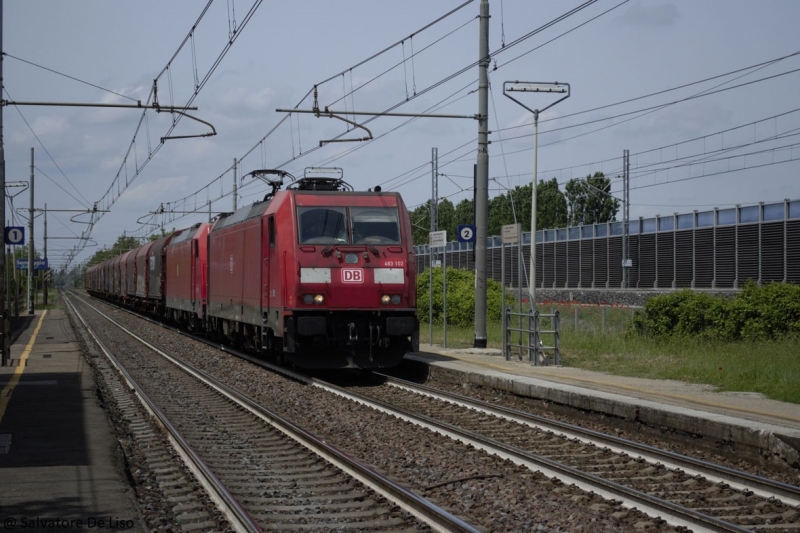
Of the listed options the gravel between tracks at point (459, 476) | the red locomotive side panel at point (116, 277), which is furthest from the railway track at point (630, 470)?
the red locomotive side panel at point (116, 277)

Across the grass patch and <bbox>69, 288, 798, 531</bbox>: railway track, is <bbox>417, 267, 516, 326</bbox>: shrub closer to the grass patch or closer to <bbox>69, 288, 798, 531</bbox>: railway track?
the grass patch

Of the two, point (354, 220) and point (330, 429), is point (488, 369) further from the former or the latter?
point (330, 429)

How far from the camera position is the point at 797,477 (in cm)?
888

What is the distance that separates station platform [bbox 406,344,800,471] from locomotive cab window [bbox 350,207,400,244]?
2611mm

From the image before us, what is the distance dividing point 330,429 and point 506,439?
7.41 feet

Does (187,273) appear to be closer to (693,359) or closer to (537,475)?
(693,359)

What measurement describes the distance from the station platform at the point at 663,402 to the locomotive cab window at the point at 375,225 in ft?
8.57

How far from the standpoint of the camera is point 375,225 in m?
17.1

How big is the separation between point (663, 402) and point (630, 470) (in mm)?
3269

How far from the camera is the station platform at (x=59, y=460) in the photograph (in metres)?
6.77

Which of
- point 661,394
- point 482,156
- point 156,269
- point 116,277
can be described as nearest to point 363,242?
point 482,156

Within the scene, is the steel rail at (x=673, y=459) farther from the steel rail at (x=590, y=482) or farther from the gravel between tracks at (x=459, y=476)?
the gravel between tracks at (x=459, y=476)

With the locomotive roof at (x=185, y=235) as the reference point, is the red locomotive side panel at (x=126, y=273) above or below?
below

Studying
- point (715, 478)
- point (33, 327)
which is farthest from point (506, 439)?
point (33, 327)
